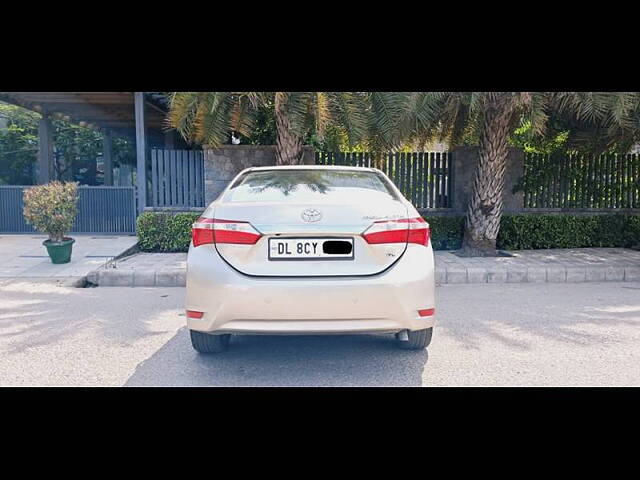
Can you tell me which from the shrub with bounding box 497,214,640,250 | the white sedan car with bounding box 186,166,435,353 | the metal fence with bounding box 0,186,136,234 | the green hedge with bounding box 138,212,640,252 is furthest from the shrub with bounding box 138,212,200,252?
the shrub with bounding box 497,214,640,250

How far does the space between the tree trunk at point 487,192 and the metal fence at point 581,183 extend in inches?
65.5

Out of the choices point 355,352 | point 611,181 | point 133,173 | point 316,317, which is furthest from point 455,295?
point 133,173

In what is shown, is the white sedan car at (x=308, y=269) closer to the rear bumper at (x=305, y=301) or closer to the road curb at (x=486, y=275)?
the rear bumper at (x=305, y=301)

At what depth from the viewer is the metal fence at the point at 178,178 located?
28.5ft

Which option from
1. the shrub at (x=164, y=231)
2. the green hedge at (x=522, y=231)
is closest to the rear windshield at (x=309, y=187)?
the shrub at (x=164, y=231)

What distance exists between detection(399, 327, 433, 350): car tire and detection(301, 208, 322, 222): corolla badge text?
3.89ft

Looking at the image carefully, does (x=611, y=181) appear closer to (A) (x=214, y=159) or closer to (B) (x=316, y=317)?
(A) (x=214, y=159)

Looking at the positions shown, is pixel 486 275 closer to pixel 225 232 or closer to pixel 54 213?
pixel 225 232

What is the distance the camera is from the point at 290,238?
2.92 metres

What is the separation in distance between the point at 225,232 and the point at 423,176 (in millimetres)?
6751

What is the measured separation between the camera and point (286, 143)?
782 centimetres

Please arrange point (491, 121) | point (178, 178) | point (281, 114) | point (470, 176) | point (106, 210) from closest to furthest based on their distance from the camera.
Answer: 1. point (281, 114)
2. point (491, 121)
3. point (178, 178)
4. point (470, 176)
5. point (106, 210)

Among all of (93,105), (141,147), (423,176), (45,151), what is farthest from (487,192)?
(45,151)

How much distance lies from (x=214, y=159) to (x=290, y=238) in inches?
236
